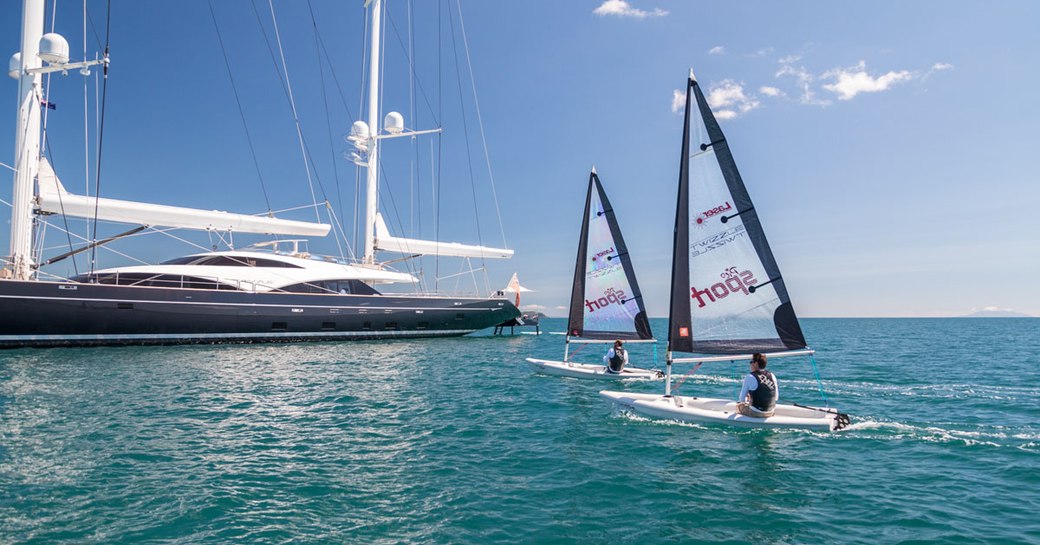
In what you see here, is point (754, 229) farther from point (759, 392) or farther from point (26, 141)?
point (26, 141)

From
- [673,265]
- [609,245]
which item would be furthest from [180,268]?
[673,265]

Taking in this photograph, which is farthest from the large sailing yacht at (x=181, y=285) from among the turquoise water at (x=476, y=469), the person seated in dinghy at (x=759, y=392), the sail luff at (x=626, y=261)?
the person seated in dinghy at (x=759, y=392)

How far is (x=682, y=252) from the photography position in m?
10.7

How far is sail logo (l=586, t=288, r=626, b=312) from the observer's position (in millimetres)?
17156

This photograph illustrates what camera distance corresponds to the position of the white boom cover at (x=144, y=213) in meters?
23.6

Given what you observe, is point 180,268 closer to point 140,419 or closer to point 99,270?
point 99,270

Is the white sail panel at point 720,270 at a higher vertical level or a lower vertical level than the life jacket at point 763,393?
higher

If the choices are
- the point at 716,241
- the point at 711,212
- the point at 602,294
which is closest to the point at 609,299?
the point at 602,294

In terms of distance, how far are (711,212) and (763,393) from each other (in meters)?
3.60

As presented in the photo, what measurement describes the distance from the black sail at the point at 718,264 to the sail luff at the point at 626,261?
6.12m

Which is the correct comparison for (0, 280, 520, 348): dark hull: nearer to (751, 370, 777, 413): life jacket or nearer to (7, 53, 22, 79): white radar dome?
(7, 53, 22, 79): white radar dome

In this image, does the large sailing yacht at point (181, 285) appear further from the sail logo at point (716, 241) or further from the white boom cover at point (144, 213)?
the sail logo at point (716, 241)

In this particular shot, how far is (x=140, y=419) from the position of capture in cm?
998

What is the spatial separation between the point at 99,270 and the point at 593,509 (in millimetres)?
29314
